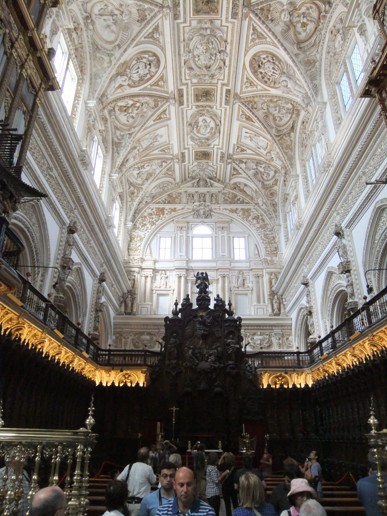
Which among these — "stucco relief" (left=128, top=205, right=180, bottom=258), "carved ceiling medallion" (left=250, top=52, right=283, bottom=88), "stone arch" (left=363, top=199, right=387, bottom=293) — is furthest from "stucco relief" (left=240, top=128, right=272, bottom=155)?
"stone arch" (left=363, top=199, right=387, bottom=293)

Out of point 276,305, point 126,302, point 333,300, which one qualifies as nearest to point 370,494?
point 333,300

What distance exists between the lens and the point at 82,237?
16.8 m

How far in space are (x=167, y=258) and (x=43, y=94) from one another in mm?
16213

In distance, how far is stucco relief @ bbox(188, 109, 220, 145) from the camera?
2262 centimetres

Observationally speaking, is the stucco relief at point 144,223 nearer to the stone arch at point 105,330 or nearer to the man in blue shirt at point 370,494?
the stone arch at point 105,330

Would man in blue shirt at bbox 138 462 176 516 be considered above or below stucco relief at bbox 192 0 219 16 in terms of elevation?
below

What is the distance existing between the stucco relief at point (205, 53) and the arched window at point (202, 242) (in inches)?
404

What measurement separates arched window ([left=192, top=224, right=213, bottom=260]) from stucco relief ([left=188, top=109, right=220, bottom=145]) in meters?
6.03

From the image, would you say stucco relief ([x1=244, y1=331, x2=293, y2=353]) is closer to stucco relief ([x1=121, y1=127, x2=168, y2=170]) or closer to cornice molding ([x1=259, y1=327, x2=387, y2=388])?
cornice molding ([x1=259, y1=327, x2=387, y2=388])

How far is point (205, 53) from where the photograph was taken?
19375 mm

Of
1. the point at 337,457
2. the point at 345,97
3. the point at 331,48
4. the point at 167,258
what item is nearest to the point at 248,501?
the point at 337,457

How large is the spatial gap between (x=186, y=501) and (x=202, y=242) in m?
24.8

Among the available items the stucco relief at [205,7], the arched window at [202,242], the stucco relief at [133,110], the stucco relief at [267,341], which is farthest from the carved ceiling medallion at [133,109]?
the stucco relief at [267,341]

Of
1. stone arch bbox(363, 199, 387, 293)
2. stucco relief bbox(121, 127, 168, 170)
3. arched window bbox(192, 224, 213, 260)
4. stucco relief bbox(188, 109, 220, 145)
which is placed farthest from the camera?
arched window bbox(192, 224, 213, 260)
